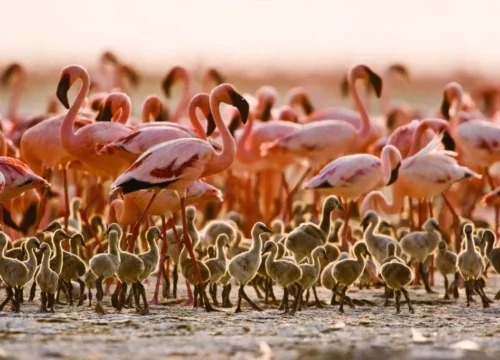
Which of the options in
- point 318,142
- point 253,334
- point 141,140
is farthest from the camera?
point 318,142

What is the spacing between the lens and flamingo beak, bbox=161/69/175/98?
45.0 feet

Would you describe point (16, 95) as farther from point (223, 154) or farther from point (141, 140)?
point (223, 154)

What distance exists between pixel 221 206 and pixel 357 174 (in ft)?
11.1

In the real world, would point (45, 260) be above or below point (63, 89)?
below

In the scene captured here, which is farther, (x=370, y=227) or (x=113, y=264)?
(x=370, y=227)

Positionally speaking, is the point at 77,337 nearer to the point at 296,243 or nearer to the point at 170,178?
the point at 170,178

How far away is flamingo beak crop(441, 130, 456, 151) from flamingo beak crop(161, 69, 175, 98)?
10.9 feet

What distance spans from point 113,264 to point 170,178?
2.36ft

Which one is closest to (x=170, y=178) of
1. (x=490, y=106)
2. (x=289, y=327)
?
(x=289, y=327)

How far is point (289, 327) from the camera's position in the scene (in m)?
7.90

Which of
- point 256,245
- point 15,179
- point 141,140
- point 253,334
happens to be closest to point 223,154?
point 141,140

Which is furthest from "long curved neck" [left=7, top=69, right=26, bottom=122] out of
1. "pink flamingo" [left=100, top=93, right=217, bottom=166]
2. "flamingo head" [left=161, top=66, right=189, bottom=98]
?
"pink flamingo" [left=100, top=93, right=217, bottom=166]

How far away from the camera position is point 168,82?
45.5ft

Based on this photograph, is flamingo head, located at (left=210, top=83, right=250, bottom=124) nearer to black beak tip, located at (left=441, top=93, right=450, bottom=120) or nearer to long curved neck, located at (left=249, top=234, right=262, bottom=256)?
long curved neck, located at (left=249, top=234, right=262, bottom=256)
